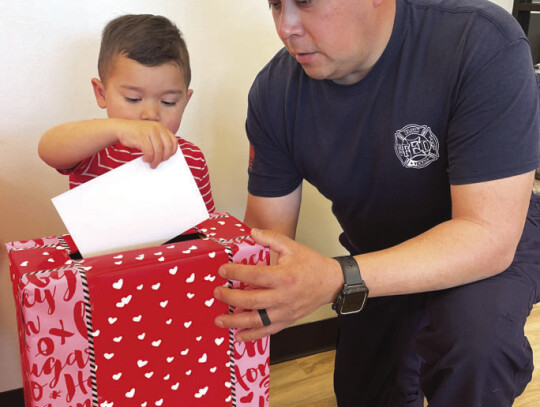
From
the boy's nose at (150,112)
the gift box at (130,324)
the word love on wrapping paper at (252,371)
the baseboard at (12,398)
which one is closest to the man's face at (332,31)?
the boy's nose at (150,112)

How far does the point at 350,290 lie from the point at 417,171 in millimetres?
314

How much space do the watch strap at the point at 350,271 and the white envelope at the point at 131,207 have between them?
26 centimetres

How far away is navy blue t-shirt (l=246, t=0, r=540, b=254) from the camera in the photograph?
3.02 ft

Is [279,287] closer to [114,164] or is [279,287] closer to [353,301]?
[353,301]

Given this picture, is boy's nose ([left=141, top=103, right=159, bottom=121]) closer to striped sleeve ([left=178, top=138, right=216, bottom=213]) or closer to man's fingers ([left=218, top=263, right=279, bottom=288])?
striped sleeve ([left=178, top=138, right=216, bottom=213])

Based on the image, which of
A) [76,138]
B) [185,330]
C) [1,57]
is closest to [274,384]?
[185,330]

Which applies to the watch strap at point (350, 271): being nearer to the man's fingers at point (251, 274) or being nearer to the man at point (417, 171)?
the man at point (417, 171)

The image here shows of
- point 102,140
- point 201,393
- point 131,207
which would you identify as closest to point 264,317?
point 201,393

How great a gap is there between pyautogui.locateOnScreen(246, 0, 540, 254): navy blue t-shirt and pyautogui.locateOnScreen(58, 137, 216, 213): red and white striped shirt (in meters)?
0.15

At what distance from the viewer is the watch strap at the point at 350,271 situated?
0.87m

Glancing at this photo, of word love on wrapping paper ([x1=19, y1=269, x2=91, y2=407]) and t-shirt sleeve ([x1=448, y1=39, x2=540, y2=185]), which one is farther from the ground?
t-shirt sleeve ([x1=448, y1=39, x2=540, y2=185])

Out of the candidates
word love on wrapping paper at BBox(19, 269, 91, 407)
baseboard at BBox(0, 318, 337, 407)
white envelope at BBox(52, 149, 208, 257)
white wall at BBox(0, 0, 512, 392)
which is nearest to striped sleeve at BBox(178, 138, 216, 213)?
white wall at BBox(0, 0, 512, 392)

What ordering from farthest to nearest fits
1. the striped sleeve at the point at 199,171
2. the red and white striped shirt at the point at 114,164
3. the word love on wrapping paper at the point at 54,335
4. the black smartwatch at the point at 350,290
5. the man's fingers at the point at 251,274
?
the striped sleeve at the point at 199,171
the red and white striped shirt at the point at 114,164
the black smartwatch at the point at 350,290
the man's fingers at the point at 251,274
the word love on wrapping paper at the point at 54,335

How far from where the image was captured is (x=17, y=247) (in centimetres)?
73
